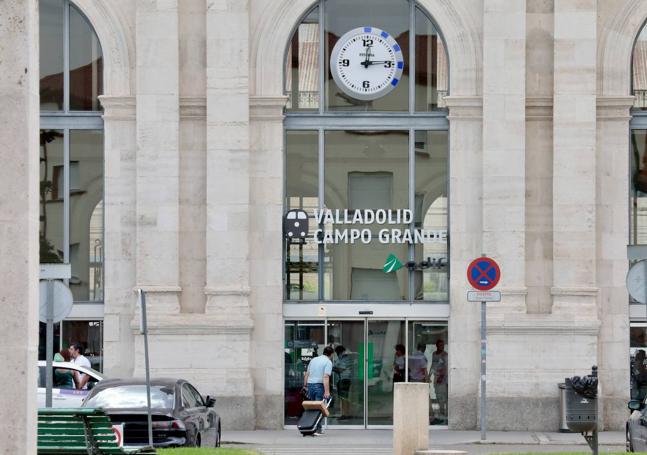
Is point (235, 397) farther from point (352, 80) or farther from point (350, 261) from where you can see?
point (352, 80)

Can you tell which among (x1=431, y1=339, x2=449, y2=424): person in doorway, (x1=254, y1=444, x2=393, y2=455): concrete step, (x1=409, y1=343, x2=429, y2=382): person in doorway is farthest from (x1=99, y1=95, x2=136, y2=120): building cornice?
(x1=254, y1=444, x2=393, y2=455): concrete step

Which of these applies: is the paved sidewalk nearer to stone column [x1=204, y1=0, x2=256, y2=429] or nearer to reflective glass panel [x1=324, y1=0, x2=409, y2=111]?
stone column [x1=204, y1=0, x2=256, y2=429]

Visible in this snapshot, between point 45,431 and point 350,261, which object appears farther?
point 350,261

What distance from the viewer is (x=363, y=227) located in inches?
1412

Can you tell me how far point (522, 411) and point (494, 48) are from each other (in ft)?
23.6

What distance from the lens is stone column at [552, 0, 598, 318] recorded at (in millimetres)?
34938

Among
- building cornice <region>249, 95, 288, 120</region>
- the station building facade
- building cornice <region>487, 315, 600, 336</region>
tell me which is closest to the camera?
building cornice <region>487, 315, 600, 336</region>

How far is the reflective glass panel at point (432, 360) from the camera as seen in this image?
35.6 metres

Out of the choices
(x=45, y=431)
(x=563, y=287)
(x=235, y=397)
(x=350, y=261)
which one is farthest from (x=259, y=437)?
(x=45, y=431)

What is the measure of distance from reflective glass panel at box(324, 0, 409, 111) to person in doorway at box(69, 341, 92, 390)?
704 centimetres

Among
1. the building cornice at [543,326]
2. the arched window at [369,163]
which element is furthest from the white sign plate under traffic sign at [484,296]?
the arched window at [369,163]

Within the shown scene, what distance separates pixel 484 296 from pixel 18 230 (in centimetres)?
1880

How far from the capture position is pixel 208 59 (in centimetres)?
3519

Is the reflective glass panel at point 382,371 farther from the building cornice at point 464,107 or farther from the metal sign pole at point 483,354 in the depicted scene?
the building cornice at point 464,107
